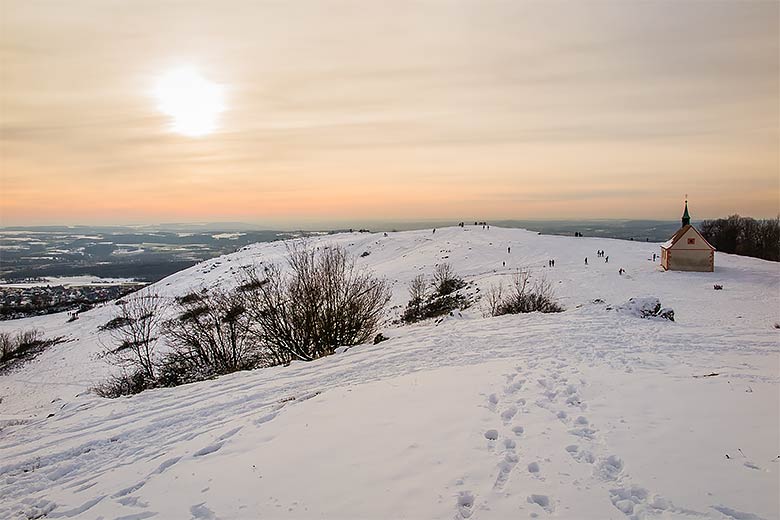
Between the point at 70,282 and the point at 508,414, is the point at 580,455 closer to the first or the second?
the point at 508,414

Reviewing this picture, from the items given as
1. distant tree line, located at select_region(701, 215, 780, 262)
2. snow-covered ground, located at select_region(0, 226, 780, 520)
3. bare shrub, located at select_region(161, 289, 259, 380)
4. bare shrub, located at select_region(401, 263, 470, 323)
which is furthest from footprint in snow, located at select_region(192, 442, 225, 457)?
distant tree line, located at select_region(701, 215, 780, 262)

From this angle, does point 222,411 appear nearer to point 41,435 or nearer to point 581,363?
point 41,435

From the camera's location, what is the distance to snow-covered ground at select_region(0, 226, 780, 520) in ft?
15.5

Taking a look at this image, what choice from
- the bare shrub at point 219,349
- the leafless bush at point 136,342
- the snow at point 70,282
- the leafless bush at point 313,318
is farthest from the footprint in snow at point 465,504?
the snow at point 70,282

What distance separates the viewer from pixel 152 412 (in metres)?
8.96

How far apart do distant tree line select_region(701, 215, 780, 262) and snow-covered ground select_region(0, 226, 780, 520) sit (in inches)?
2487

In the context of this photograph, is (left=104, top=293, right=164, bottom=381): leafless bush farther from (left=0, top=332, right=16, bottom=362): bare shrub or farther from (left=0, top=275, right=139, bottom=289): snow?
(left=0, top=275, right=139, bottom=289): snow

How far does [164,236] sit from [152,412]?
17264 cm

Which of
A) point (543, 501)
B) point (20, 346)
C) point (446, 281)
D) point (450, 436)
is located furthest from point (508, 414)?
point (20, 346)

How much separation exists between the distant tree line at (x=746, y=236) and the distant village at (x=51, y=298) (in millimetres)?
91400

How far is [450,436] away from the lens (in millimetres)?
6121

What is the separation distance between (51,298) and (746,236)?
106 metres

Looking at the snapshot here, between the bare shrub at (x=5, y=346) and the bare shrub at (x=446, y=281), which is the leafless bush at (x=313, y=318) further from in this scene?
the bare shrub at (x=5, y=346)

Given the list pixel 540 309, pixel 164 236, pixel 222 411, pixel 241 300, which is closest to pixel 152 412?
pixel 222 411
